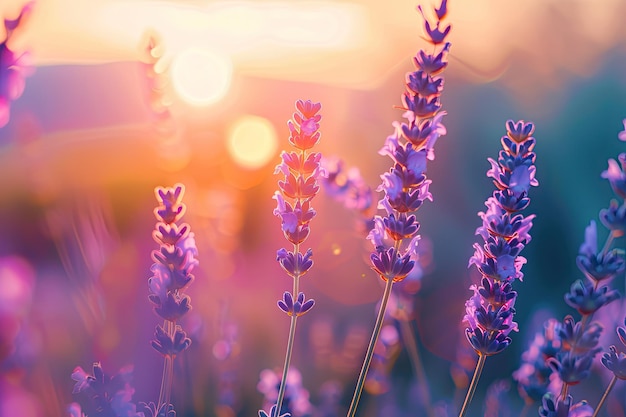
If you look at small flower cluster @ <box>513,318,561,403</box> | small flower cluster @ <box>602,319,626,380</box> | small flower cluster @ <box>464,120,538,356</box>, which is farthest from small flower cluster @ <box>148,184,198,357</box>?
small flower cluster @ <box>513,318,561,403</box>

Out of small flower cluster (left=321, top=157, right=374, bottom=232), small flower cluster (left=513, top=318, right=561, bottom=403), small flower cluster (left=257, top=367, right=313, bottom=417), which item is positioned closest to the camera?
small flower cluster (left=513, top=318, right=561, bottom=403)

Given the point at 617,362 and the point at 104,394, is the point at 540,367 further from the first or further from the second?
the point at 104,394

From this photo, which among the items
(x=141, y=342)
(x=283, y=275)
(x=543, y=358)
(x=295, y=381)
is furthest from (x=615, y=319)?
(x=283, y=275)

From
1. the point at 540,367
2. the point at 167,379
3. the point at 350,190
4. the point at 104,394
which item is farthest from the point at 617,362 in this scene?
the point at 350,190

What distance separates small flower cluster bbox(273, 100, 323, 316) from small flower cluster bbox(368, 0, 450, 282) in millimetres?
150

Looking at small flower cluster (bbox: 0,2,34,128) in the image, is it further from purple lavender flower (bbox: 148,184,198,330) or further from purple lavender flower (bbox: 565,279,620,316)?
purple lavender flower (bbox: 565,279,620,316)

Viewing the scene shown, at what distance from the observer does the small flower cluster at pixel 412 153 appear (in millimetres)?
1178

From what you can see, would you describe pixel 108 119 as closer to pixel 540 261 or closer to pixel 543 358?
pixel 543 358

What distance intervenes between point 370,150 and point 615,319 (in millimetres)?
4256

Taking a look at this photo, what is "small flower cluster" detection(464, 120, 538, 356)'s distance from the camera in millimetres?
1171

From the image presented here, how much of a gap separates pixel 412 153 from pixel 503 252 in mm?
281

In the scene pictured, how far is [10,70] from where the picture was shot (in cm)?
90

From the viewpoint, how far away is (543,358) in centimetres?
169

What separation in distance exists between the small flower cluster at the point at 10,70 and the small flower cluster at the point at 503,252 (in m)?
0.90
